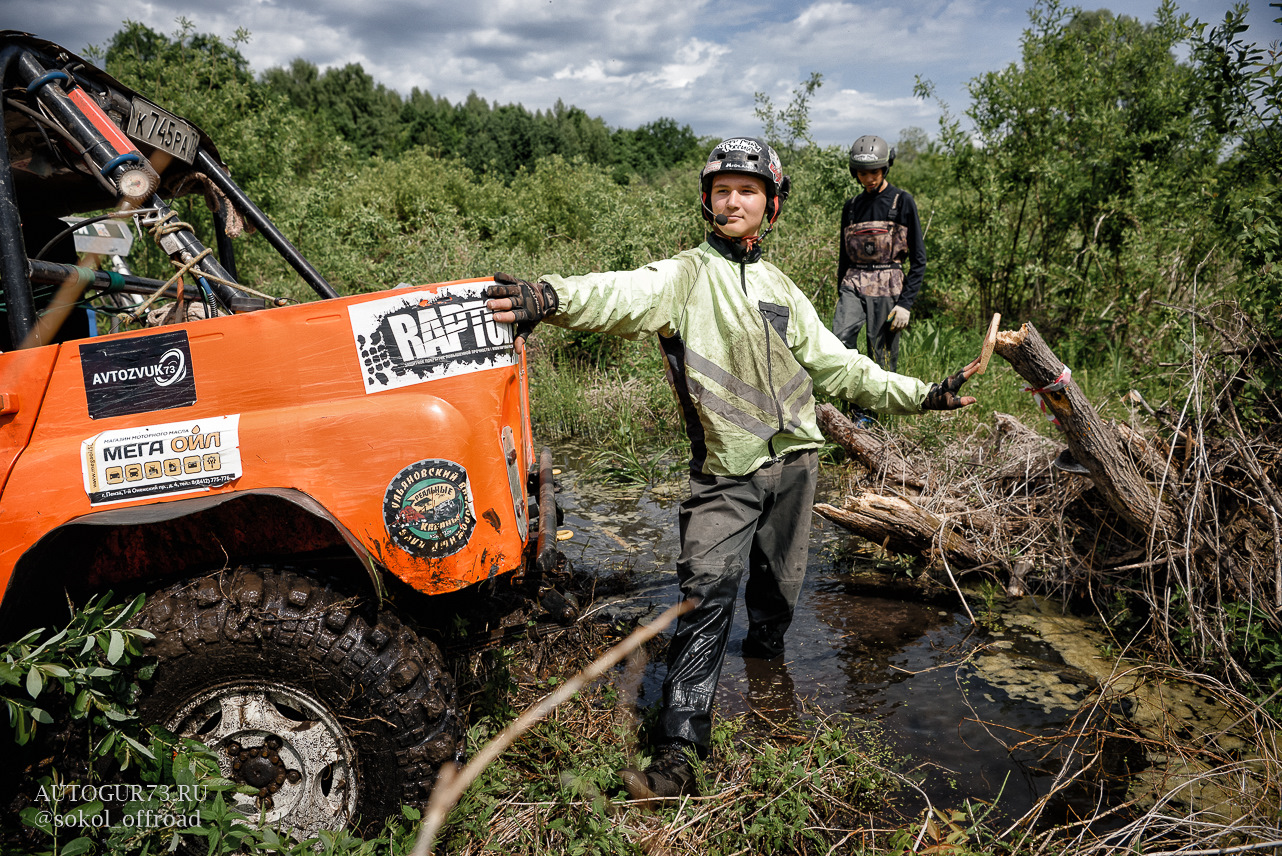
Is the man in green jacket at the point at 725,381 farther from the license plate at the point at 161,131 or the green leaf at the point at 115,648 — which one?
the license plate at the point at 161,131

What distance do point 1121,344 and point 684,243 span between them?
15.1 ft

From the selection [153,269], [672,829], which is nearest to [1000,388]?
[672,829]

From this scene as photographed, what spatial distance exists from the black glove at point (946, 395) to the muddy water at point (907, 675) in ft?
3.98

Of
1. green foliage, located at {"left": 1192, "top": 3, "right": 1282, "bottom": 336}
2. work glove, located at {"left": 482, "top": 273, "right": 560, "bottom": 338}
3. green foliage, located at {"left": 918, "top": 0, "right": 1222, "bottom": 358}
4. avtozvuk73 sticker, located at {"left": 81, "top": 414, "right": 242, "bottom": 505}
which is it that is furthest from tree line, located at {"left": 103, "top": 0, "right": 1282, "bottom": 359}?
avtozvuk73 sticker, located at {"left": 81, "top": 414, "right": 242, "bottom": 505}

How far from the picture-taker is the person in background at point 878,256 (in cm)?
650

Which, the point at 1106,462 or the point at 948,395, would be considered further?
the point at 1106,462

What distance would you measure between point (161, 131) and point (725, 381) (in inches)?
93.9

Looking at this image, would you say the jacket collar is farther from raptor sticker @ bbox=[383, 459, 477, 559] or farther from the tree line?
the tree line

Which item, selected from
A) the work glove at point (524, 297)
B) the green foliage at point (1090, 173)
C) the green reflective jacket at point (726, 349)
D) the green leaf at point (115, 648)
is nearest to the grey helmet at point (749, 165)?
the green reflective jacket at point (726, 349)

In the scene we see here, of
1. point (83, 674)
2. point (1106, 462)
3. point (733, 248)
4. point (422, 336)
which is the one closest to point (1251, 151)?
point (1106, 462)

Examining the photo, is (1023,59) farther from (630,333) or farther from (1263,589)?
(630,333)

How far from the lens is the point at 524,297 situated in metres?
2.26

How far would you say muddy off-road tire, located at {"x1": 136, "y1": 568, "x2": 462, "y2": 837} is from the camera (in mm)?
2070

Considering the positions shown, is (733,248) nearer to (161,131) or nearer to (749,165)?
(749,165)
